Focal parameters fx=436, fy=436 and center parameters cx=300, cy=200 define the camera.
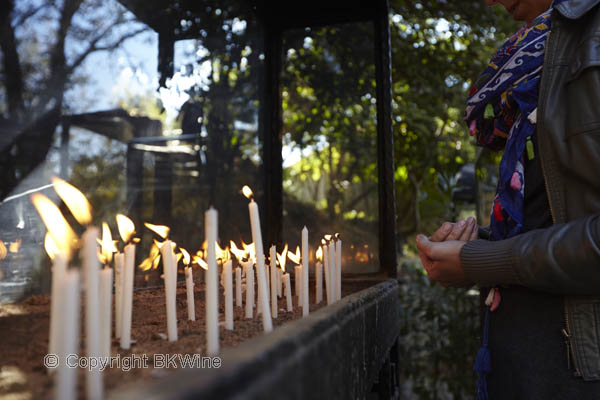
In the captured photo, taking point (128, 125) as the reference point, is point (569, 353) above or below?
below

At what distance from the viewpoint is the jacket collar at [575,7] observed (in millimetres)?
1175

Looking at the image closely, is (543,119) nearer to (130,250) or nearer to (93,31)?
(130,250)

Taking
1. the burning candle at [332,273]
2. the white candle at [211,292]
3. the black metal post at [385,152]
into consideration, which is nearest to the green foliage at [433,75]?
the black metal post at [385,152]

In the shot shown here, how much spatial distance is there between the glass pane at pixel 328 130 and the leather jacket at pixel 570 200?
5.93 ft

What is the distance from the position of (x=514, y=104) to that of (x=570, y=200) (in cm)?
42

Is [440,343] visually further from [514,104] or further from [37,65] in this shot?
[37,65]

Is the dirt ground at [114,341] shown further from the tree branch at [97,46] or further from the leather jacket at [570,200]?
the tree branch at [97,46]

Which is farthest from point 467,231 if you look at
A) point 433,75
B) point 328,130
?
point 433,75

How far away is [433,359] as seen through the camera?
4.53m

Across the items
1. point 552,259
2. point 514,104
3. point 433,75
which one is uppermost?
point 433,75

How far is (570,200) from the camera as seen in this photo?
1201 mm

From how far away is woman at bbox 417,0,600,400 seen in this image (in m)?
1.12
